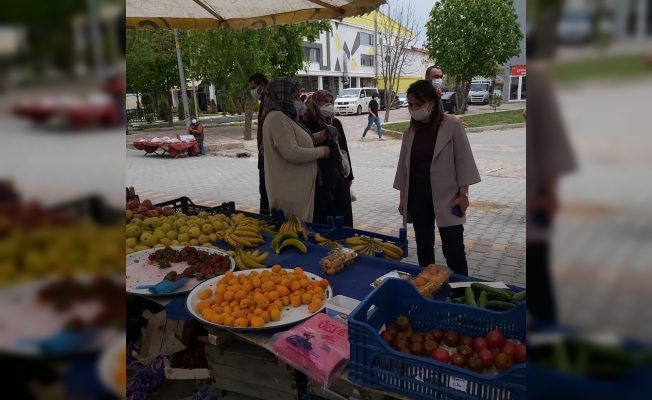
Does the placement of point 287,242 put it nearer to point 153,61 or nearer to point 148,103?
point 153,61

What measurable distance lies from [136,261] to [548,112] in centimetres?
309

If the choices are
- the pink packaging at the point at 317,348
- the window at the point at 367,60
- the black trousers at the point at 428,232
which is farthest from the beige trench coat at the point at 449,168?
the window at the point at 367,60

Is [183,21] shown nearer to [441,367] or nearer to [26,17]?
[441,367]

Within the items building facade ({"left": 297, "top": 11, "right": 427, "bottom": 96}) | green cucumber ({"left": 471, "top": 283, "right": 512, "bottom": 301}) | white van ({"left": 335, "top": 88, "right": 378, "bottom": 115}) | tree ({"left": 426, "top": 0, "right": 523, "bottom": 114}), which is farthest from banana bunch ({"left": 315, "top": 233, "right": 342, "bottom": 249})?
building facade ({"left": 297, "top": 11, "right": 427, "bottom": 96})

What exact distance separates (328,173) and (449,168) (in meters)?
1.42

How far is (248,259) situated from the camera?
9.95 feet

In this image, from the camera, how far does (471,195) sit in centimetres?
840

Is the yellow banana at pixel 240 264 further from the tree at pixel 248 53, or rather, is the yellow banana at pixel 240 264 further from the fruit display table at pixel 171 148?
the tree at pixel 248 53

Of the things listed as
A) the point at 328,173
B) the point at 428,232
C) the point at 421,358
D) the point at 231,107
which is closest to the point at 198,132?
the point at 328,173

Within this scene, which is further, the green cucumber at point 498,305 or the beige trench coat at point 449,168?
the beige trench coat at point 449,168

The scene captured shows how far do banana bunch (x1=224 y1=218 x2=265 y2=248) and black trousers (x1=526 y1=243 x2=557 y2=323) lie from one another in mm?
2926

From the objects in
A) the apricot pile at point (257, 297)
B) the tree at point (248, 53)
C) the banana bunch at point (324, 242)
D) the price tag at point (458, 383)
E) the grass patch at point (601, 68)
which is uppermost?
the tree at point (248, 53)

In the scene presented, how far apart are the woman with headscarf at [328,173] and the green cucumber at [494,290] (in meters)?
2.22

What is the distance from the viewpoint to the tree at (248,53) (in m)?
16.7
